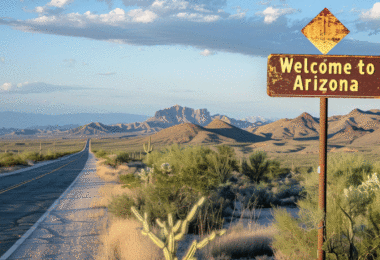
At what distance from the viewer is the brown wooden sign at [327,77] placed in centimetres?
460

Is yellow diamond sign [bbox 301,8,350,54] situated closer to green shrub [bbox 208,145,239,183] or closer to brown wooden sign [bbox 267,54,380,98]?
brown wooden sign [bbox 267,54,380,98]

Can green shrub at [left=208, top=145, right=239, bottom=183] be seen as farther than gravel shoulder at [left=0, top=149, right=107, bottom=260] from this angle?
Yes

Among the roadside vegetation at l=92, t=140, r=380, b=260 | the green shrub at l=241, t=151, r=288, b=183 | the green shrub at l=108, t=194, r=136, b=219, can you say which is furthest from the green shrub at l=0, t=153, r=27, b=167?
the green shrub at l=108, t=194, r=136, b=219

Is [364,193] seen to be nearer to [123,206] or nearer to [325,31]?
[325,31]

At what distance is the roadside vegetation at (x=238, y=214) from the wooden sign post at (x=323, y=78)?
952mm

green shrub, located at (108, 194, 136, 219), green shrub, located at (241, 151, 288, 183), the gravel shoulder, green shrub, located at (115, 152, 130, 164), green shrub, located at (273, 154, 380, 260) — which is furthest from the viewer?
green shrub, located at (115, 152, 130, 164)

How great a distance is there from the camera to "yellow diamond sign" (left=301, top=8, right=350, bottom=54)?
474cm

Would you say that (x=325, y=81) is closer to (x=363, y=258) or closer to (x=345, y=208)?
(x=345, y=208)

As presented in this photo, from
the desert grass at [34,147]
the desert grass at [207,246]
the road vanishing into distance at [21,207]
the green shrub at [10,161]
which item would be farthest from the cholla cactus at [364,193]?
the desert grass at [34,147]

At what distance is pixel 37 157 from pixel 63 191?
3651 centimetres

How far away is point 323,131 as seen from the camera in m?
4.71

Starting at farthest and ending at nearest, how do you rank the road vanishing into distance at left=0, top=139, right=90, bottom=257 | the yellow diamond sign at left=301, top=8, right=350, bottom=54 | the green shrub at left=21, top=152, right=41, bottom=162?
1. the green shrub at left=21, top=152, right=41, bottom=162
2. the road vanishing into distance at left=0, top=139, right=90, bottom=257
3. the yellow diamond sign at left=301, top=8, right=350, bottom=54

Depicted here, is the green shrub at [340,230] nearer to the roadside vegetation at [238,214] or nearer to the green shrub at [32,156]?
the roadside vegetation at [238,214]

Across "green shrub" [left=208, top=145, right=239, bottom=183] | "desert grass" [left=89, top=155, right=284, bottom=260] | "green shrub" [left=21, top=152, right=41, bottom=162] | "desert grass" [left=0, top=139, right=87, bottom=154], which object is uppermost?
"green shrub" [left=208, top=145, right=239, bottom=183]
